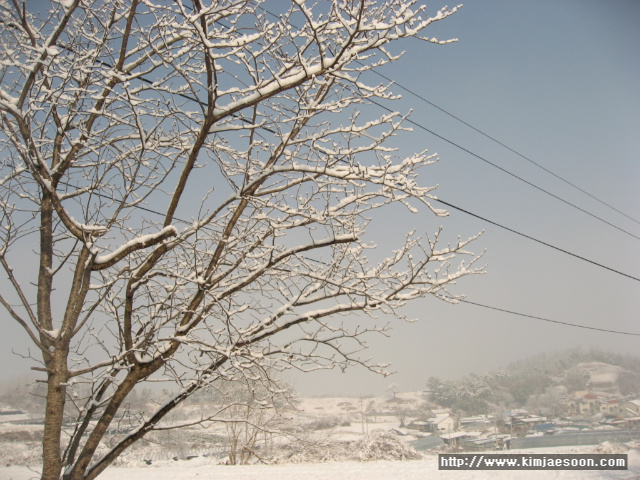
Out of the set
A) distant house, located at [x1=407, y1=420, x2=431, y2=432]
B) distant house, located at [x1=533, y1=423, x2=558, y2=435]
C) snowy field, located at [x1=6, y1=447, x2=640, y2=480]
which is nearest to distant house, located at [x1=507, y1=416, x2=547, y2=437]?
distant house, located at [x1=533, y1=423, x2=558, y2=435]

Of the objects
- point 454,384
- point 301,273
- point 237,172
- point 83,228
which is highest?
point 237,172

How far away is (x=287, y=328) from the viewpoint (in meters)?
2.97

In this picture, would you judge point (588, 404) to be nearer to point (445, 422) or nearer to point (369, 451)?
point (445, 422)

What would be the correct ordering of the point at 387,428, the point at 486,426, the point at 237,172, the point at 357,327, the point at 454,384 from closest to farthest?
the point at 357,327 < the point at 237,172 < the point at 486,426 < the point at 454,384 < the point at 387,428

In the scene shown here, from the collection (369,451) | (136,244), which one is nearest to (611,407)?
(369,451)

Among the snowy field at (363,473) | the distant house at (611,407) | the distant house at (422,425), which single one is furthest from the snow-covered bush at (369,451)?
the distant house at (611,407)

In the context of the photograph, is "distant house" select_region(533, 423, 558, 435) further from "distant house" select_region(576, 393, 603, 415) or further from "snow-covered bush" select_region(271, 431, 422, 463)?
"snow-covered bush" select_region(271, 431, 422, 463)

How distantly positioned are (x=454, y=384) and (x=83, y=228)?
601 inches

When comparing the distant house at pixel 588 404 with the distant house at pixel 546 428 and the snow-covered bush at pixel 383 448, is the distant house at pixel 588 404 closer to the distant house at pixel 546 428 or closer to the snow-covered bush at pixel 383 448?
the distant house at pixel 546 428

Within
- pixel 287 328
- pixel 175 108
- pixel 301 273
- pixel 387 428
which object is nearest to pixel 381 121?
pixel 301 273

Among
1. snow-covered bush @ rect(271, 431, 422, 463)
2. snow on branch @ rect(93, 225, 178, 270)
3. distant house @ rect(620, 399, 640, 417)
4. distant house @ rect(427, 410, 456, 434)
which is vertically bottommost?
snow-covered bush @ rect(271, 431, 422, 463)

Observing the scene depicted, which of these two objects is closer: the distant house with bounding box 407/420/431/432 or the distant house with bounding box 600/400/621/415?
the distant house with bounding box 600/400/621/415

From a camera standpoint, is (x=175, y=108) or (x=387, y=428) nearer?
(x=175, y=108)

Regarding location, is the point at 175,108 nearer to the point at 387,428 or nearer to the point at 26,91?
the point at 26,91
